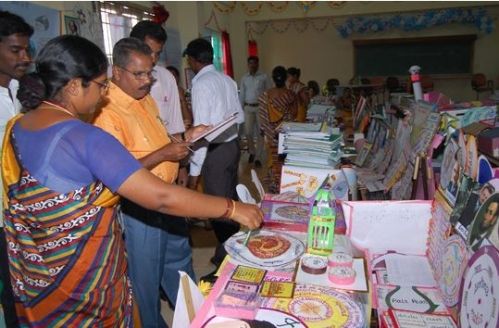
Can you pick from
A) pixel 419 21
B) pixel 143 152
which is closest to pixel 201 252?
pixel 143 152

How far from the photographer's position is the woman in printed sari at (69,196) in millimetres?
999

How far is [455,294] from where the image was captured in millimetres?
1100

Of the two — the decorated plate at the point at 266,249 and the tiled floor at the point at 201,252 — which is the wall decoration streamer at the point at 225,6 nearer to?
the tiled floor at the point at 201,252

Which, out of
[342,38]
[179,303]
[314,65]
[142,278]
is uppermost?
[342,38]

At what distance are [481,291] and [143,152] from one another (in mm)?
1229

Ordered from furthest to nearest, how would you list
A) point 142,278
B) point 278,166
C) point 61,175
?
1. point 278,166
2. point 142,278
3. point 61,175

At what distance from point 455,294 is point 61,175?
115 cm

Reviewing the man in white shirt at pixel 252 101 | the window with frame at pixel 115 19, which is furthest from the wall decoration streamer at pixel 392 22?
the window with frame at pixel 115 19

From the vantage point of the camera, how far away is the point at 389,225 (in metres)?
1.41

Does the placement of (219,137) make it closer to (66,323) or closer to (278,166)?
(278,166)

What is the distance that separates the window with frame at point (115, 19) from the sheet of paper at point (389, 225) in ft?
11.0

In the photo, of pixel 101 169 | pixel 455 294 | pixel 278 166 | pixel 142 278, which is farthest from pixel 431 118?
pixel 278 166

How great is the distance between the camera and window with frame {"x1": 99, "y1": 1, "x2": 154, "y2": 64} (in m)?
4.11

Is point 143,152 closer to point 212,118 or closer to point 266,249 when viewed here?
point 266,249
